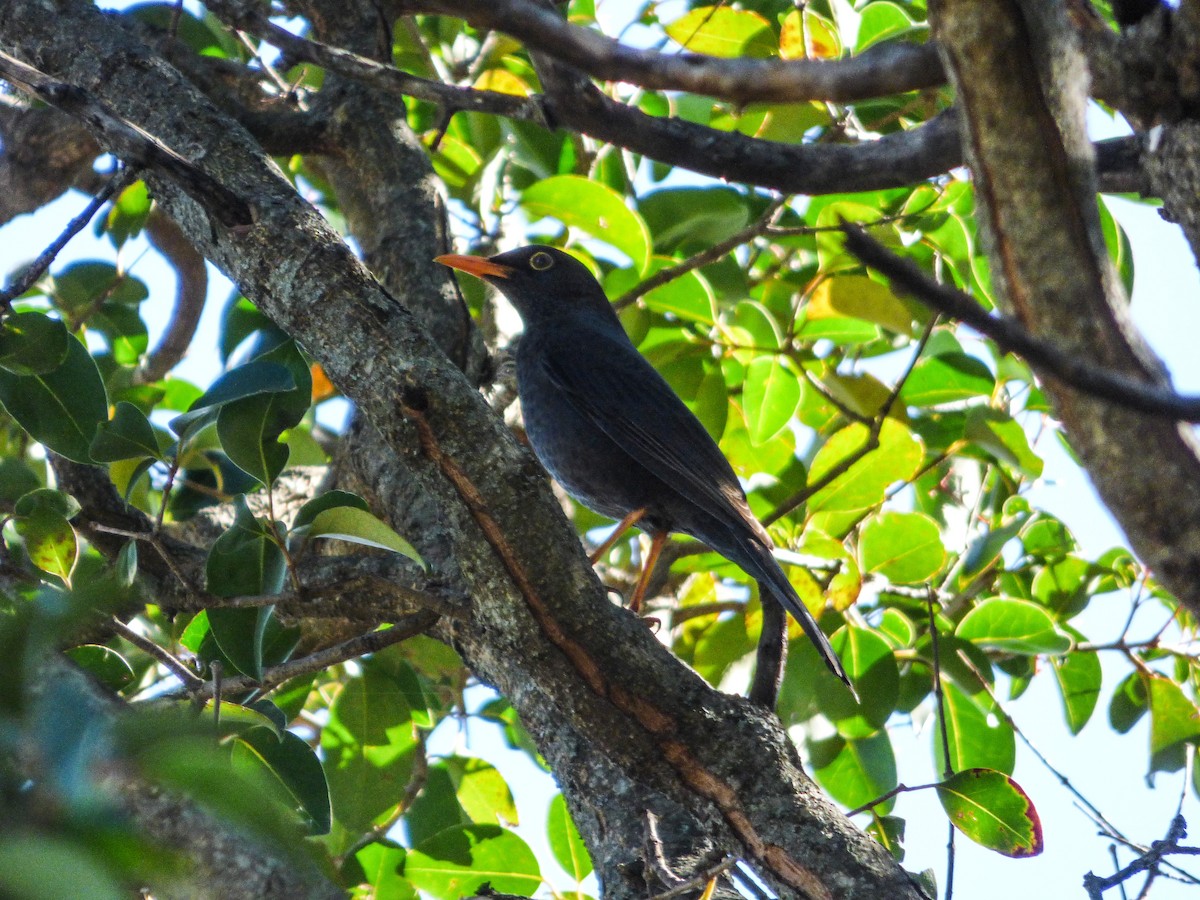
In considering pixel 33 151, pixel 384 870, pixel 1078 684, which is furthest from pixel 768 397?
pixel 33 151

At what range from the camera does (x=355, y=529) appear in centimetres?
298

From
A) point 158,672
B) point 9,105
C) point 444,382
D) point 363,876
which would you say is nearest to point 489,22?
point 444,382

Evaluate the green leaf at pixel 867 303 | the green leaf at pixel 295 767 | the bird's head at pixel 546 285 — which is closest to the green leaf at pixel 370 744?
the green leaf at pixel 295 767

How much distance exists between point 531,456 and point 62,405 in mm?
1558

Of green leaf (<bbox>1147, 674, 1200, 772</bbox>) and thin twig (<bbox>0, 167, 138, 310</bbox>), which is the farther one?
green leaf (<bbox>1147, 674, 1200, 772</bbox>)

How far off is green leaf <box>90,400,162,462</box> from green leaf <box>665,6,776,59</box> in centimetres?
276

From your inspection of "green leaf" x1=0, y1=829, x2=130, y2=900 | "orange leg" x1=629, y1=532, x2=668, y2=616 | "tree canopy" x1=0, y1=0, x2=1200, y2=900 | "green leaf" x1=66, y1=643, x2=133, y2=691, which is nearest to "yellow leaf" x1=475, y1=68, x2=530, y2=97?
"tree canopy" x1=0, y1=0, x2=1200, y2=900

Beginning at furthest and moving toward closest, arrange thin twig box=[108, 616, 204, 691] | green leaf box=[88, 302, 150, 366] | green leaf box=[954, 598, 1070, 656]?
green leaf box=[88, 302, 150, 366] → green leaf box=[954, 598, 1070, 656] → thin twig box=[108, 616, 204, 691]

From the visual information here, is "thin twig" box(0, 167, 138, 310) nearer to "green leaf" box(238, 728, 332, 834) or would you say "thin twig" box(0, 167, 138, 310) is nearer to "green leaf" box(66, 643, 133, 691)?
"green leaf" box(66, 643, 133, 691)

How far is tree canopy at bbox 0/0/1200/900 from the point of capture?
5.08 ft

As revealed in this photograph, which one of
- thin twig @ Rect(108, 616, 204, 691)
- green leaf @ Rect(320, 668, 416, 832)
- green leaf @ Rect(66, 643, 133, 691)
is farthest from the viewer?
green leaf @ Rect(320, 668, 416, 832)

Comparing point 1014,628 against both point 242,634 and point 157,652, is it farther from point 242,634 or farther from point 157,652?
point 157,652

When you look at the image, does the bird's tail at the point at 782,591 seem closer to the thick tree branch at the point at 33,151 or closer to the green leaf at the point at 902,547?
the green leaf at the point at 902,547

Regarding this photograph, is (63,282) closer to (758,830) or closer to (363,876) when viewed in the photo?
(363,876)
